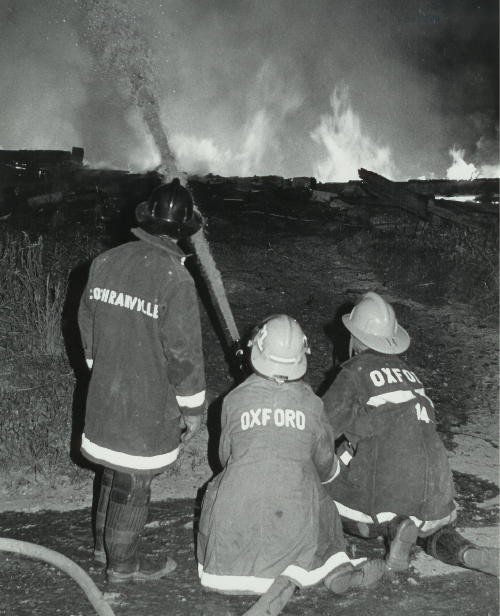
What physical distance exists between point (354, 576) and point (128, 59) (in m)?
25.2

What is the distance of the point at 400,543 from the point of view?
10.6 feet

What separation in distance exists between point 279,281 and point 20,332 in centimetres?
434

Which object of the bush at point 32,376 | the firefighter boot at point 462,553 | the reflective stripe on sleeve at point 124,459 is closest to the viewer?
the reflective stripe on sleeve at point 124,459

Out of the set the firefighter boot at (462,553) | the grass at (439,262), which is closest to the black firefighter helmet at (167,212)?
the firefighter boot at (462,553)

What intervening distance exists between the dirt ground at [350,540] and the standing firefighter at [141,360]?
428 millimetres

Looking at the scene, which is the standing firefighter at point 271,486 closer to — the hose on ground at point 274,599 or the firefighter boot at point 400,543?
the hose on ground at point 274,599

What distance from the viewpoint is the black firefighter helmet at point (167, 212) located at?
303 cm

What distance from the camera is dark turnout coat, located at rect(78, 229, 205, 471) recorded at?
2951mm

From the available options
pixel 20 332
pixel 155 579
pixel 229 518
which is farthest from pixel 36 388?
Answer: pixel 229 518

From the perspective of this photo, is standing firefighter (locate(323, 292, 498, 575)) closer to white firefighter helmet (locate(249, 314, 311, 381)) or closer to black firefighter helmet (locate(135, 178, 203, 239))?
white firefighter helmet (locate(249, 314, 311, 381))

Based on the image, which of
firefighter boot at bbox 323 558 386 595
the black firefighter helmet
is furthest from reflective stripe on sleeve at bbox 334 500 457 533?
the black firefighter helmet

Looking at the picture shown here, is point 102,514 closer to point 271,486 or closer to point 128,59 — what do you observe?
point 271,486

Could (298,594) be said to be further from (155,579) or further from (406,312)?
(406,312)

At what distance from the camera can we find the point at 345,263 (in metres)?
10.7
